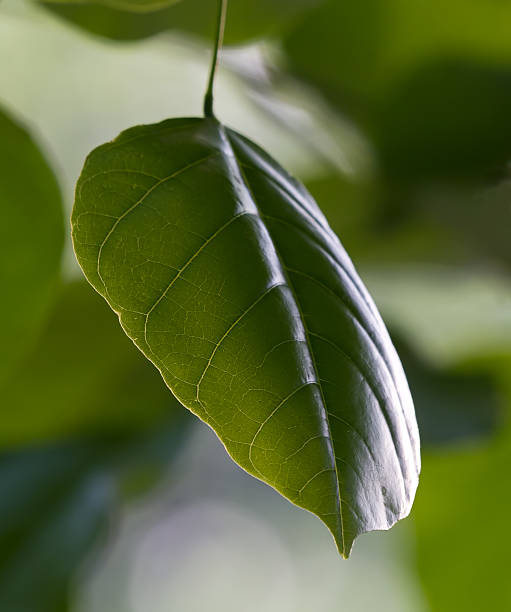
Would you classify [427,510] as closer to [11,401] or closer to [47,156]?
[11,401]

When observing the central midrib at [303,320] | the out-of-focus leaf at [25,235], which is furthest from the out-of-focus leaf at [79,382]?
the central midrib at [303,320]

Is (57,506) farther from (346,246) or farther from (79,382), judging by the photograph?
(346,246)

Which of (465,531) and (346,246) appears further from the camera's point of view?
(465,531)

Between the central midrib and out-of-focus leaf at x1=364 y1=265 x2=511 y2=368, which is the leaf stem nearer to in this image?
the central midrib

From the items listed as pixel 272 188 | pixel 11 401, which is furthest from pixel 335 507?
pixel 11 401

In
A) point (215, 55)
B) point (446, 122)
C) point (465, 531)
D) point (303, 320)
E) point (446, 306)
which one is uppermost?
point (215, 55)

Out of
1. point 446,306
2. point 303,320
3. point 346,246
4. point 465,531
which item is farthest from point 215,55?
point 446,306

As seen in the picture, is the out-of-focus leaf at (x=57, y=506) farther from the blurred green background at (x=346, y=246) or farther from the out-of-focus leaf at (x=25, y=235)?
the out-of-focus leaf at (x=25, y=235)

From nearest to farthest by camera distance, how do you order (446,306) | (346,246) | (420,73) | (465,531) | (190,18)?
(190,18) → (420,73) → (346,246) → (465,531) → (446,306)
